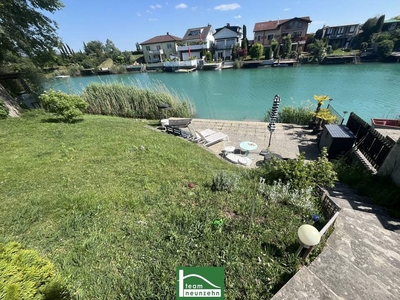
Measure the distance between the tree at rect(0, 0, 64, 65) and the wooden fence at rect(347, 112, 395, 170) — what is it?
1589cm

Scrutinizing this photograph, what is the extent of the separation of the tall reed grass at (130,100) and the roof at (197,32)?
45370 millimetres

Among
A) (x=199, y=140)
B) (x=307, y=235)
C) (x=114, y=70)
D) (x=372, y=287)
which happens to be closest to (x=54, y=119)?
(x=199, y=140)

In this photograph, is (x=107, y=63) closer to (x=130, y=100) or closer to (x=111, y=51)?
(x=111, y=51)

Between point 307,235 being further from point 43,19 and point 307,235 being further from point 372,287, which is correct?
point 43,19

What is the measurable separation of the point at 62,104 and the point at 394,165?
11.5m

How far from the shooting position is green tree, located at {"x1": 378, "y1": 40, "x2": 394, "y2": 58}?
34438 millimetres

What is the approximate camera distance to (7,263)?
4.44 feet

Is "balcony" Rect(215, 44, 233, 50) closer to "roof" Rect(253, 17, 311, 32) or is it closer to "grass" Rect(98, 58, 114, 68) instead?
"roof" Rect(253, 17, 311, 32)

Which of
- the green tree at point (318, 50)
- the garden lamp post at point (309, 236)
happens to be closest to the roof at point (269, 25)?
the green tree at point (318, 50)

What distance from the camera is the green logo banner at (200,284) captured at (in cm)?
151

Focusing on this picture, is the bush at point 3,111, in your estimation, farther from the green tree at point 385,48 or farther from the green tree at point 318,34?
the green tree at point 318,34

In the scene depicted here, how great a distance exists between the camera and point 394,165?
402cm

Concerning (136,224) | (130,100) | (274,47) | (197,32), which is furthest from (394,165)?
(197,32)

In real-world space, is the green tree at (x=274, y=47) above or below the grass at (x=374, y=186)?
above
